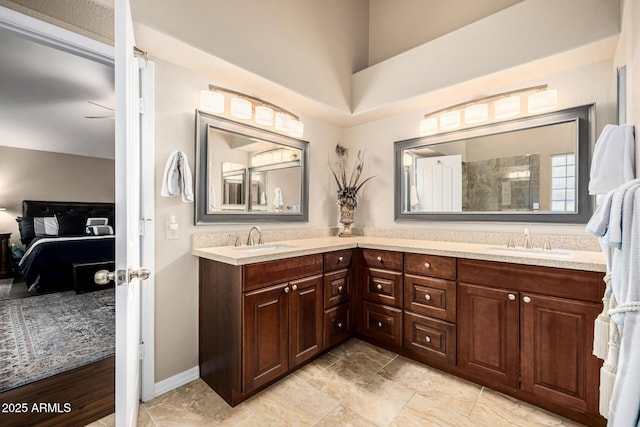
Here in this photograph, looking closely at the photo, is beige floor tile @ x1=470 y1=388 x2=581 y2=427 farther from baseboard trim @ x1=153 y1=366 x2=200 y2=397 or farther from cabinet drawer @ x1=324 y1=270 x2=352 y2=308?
baseboard trim @ x1=153 y1=366 x2=200 y2=397

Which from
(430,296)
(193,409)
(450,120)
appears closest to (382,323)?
(430,296)

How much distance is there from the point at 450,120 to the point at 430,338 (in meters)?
1.82

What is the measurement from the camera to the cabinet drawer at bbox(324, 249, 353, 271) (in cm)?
221

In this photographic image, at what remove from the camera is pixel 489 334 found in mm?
1812

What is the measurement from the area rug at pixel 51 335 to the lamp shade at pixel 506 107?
12.1 ft

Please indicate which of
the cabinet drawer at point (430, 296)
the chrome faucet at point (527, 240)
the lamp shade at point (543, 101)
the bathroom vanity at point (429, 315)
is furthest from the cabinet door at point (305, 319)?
the lamp shade at point (543, 101)

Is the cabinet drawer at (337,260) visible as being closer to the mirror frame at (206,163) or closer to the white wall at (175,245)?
the mirror frame at (206,163)

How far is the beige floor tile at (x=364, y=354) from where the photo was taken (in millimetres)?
2166

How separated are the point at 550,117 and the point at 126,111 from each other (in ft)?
8.57

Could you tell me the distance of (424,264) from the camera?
2.09 m

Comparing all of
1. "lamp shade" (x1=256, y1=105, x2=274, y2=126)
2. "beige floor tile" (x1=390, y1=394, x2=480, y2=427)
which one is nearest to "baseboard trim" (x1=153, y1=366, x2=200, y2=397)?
"beige floor tile" (x1=390, y1=394, x2=480, y2=427)

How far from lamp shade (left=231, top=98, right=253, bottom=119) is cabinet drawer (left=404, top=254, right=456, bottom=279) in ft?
5.56

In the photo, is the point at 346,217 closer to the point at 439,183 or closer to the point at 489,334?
the point at 439,183

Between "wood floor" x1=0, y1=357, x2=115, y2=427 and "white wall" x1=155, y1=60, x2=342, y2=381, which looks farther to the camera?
"white wall" x1=155, y1=60, x2=342, y2=381
